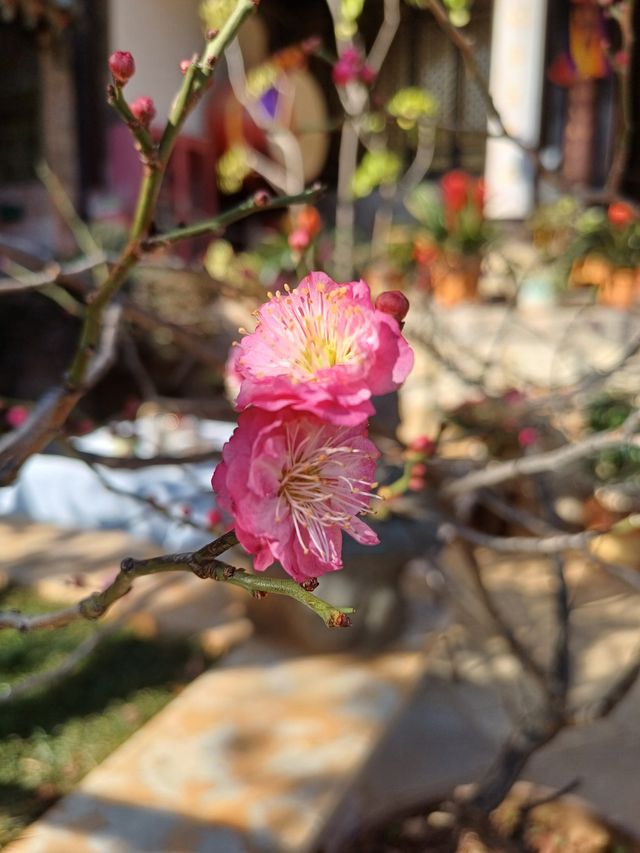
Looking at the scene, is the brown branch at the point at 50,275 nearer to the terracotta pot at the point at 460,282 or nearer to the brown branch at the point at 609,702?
the brown branch at the point at 609,702

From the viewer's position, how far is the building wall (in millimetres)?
5785

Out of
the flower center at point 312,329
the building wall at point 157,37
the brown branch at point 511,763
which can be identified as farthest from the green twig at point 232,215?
the building wall at point 157,37

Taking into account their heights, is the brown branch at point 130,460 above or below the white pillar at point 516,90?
below

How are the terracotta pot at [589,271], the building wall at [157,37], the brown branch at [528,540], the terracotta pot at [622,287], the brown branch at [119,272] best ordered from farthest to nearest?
the building wall at [157,37]
the terracotta pot at [589,271]
the terracotta pot at [622,287]
the brown branch at [528,540]
the brown branch at [119,272]

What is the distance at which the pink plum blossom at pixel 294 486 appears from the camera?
1.46 feet

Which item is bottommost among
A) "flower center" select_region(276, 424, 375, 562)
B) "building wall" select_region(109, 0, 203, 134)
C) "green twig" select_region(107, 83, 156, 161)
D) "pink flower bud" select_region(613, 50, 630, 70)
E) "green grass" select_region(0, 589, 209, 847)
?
"green grass" select_region(0, 589, 209, 847)

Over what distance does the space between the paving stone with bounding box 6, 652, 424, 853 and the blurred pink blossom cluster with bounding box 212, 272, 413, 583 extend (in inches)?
43.3

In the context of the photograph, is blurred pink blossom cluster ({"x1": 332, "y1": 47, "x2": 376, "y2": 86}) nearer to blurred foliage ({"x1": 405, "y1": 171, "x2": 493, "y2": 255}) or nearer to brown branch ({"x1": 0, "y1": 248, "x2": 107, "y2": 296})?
brown branch ({"x1": 0, "y1": 248, "x2": 107, "y2": 296})

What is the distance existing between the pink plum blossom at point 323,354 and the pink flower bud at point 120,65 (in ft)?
0.74

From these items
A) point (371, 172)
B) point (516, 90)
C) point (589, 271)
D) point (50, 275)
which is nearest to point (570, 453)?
point (50, 275)

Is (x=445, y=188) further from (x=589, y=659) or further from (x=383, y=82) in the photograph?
(x=589, y=659)

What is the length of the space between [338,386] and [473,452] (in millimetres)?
3565

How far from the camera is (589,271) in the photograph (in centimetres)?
498

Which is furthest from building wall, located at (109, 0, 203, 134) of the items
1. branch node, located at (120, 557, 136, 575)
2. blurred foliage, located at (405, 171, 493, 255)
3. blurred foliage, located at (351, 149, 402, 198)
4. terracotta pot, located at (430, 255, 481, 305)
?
branch node, located at (120, 557, 136, 575)
